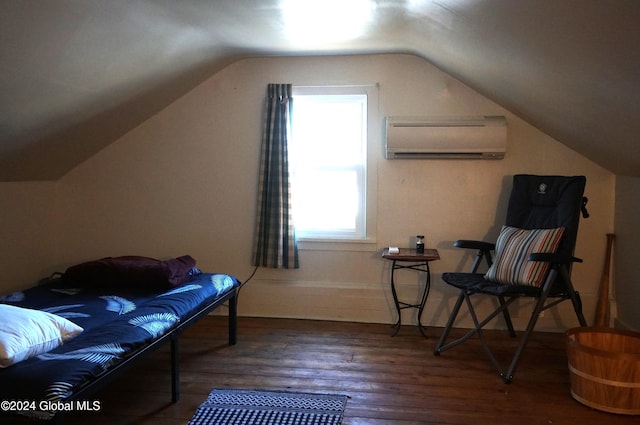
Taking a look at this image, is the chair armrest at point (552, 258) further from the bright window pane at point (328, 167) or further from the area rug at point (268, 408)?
the bright window pane at point (328, 167)

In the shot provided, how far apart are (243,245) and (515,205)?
2128 mm

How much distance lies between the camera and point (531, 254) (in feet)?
9.87

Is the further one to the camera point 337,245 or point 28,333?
point 337,245

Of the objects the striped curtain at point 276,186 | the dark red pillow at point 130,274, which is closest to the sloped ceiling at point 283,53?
the striped curtain at point 276,186

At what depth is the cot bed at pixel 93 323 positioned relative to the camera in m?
1.82

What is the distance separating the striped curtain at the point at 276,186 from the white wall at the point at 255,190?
0.12 m

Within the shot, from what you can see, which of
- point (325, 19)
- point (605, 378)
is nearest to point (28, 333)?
point (325, 19)

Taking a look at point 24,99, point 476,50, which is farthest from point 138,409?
point 476,50

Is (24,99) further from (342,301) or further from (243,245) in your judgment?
(342,301)

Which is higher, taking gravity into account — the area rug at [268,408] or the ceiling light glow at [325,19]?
the ceiling light glow at [325,19]

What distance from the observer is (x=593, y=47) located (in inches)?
76.0

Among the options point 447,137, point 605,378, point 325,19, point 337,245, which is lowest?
point 605,378

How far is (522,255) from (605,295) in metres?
0.99

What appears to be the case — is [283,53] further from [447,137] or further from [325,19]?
[447,137]
